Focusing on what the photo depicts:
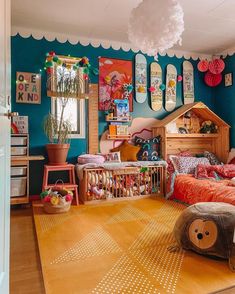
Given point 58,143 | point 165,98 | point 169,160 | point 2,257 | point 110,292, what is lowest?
point 110,292

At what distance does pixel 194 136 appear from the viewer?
4219 mm

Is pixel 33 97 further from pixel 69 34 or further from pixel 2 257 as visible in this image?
pixel 2 257

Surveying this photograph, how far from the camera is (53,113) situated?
12.1 feet

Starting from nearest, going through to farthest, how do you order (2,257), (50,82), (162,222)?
(2,257)
(162,222)
(50,82)

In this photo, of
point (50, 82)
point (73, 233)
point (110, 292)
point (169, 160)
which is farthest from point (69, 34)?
point (110, 292)

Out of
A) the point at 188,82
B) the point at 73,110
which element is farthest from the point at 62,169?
the point at 188,82

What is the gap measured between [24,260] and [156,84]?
134 inches

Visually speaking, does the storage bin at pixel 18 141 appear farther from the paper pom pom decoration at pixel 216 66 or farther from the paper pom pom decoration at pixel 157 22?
the paper pom pom decoration at pixel 216 66

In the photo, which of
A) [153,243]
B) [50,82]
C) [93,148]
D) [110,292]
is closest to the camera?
[110,292]

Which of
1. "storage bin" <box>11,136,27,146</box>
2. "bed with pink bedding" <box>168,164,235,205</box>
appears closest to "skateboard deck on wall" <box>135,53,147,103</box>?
"bed with pink bedding" <box>168,164,235,205</box>

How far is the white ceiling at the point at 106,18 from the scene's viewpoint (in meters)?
2.88

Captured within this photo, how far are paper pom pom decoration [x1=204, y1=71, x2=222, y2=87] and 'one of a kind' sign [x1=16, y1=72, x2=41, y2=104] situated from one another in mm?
2984

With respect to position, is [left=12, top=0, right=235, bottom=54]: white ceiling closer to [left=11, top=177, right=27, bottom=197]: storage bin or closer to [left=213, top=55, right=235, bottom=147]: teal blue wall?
[left=213, top=55, right=235, bottom=147]: teal blue wall

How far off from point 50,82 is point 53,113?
0.46 meters
